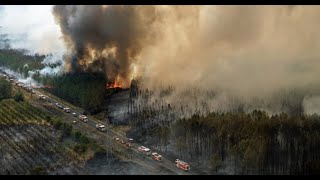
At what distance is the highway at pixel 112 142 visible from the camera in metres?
77.2

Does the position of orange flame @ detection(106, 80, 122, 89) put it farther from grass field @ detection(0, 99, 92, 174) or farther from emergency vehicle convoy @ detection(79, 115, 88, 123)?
grass field @ detection(0, 99, 92, 174)

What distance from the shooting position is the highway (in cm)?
7725

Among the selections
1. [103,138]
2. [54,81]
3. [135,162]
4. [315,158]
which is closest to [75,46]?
[54,81]

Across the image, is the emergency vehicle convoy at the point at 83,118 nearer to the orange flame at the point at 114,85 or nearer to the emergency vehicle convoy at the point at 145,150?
the orange flame at the point at 114,85

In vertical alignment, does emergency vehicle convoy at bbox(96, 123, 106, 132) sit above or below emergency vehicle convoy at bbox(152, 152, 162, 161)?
above

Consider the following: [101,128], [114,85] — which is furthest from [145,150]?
[114,85]

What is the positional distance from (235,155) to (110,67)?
59.0 metres

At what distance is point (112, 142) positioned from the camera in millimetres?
89250

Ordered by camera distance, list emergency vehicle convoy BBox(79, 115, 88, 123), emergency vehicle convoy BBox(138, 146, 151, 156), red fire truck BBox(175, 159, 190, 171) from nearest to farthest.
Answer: red fire truck BBox(175, 159, 190, 171) → emergency vehicle convoy BBox(138, 146, 151, 156) → emergency vehicle convoy BBox(79, 115, 88, 123)

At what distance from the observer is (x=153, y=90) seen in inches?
4685

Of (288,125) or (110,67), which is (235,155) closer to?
(288,125)

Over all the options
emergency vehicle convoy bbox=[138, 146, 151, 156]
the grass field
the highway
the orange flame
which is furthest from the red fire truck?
the orange flame

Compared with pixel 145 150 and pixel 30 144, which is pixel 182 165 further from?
pixel 30 144

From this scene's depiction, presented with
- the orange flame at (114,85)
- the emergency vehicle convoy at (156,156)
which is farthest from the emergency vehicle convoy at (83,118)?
the emergency vehicle convoy at (156,156)
